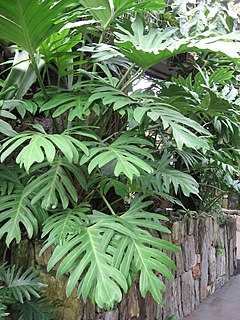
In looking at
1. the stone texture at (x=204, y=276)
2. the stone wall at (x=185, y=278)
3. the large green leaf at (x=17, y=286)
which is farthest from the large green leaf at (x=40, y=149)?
the stone texture at (x=204, y=276)

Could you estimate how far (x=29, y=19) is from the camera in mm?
988

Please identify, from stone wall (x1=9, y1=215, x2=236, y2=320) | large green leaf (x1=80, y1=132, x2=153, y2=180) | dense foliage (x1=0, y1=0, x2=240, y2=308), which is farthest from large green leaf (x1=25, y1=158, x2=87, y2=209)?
stone wall (x1=9, y1=215, x2=236, y2=320)

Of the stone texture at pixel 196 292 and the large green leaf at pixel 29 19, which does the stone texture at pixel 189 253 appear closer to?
the stone texture at pixel 196 292

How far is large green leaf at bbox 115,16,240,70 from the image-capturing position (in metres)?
1.02

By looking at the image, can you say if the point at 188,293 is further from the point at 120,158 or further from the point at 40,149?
the point at 40,149

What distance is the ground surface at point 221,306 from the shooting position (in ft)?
6.72

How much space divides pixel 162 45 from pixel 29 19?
0.54 metres

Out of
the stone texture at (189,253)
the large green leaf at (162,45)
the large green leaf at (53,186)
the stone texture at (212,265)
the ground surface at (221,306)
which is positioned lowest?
the ground surface at (221,306)

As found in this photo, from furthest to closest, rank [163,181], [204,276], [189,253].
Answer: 1. [204,276]
2. [189,253]
3. [163,181]

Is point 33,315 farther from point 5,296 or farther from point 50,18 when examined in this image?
point 50,18

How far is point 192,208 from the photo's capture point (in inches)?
102

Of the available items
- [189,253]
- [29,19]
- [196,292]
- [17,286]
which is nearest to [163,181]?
[17,286]

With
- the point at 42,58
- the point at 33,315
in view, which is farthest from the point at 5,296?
the point at 42,58

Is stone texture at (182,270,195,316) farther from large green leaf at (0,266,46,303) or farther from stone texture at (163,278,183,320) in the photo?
large green leaf at (0,266,46,303)
